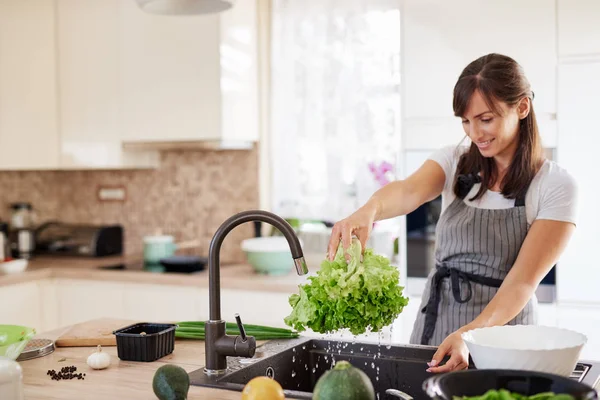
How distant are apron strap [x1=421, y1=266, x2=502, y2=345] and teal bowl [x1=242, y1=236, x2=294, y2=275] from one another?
1.41 metres

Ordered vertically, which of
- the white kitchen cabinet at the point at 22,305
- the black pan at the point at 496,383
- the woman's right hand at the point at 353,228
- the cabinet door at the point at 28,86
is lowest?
the white kitchen cabinet at the point at 22,305

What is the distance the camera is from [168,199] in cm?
459

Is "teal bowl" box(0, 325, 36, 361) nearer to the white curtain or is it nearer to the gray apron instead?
the gray apron

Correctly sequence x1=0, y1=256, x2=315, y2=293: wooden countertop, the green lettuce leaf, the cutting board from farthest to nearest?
x1=0, y1=256, x2=315, y2=293: wooden countertop < the cutting board < the green lettuce leaf

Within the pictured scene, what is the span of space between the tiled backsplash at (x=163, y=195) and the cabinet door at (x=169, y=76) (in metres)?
0.43

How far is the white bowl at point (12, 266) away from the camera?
391 centimetres

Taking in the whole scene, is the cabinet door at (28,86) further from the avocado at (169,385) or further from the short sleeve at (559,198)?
the short sleeve at (559,198)

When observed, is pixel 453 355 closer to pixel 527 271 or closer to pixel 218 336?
pixel 527 271

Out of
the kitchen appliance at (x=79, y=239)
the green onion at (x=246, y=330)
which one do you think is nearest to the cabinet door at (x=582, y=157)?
the green onion at (x=246, y=330)

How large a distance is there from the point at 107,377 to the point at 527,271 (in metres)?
1.17

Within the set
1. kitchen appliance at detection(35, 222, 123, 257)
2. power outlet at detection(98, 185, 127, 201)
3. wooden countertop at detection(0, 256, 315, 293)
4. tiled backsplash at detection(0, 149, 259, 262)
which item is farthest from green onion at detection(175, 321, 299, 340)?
power outlet at detection(98, 185, 127, 201)

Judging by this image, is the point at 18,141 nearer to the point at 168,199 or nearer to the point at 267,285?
the point at 168,199

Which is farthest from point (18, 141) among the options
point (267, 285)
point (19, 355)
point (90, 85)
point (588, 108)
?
point (588, 108)

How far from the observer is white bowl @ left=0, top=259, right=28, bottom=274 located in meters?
3.91
